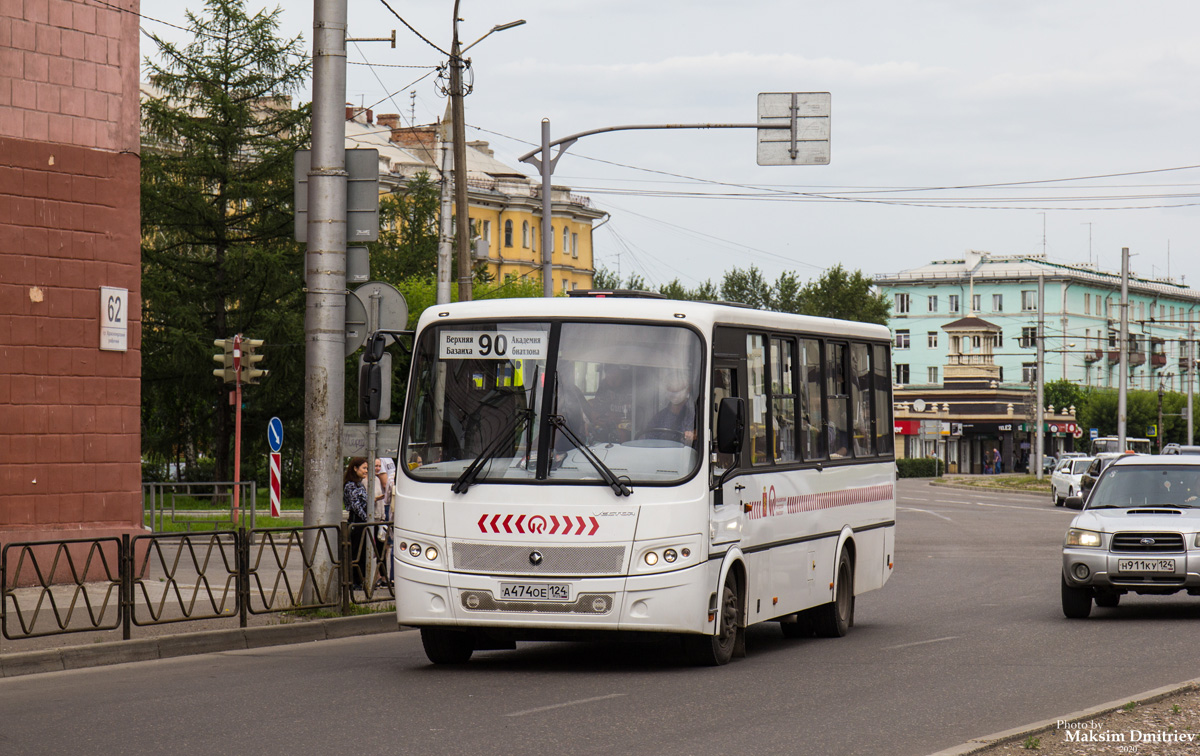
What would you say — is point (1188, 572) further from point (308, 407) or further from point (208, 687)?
point (208, 687)

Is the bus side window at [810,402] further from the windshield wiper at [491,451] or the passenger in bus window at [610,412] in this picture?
the windshield wiper at [491,451]

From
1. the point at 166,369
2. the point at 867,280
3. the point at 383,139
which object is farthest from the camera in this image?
the point at 867,280

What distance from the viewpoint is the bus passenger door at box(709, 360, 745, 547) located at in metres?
12.2

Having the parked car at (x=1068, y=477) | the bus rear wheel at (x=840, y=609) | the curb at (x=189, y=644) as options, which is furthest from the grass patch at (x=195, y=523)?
the parked car at (x=1068, y=477)

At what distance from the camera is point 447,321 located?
41.6 feet

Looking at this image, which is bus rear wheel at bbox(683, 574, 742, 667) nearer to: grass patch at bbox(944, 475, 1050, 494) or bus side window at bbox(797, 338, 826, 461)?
bus side window at bbox(797, 338, 826, 461)

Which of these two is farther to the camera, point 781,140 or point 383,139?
point 383,139

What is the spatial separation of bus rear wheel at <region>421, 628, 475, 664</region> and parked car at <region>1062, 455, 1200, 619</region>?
6485 mm

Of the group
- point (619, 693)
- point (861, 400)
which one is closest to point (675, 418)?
point (619, 693)

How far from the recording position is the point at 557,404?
1205 cm

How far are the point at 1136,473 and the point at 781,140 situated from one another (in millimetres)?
7900

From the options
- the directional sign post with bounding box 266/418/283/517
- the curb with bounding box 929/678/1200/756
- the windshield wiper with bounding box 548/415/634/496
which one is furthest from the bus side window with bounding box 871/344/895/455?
the directional sign post with bounding box 266/418/283/517

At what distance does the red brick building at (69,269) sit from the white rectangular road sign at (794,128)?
859 centimetres

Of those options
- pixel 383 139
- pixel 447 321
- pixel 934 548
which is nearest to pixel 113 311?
pixel 447 321
